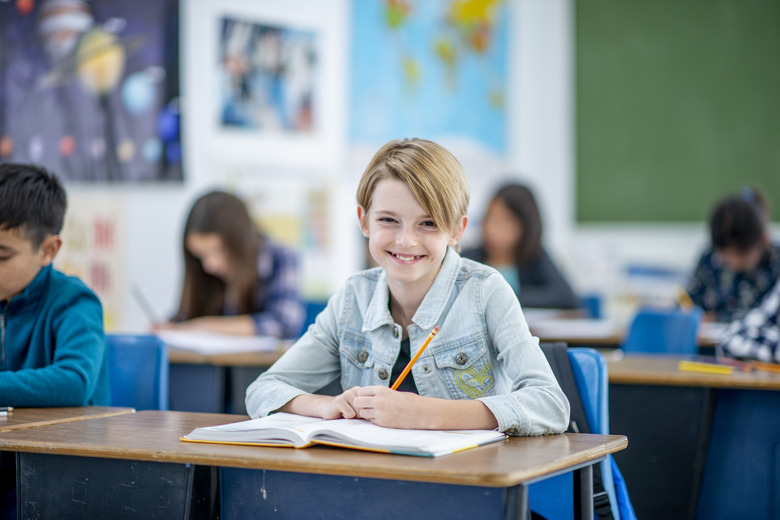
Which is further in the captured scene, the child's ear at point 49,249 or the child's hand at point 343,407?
the child's ear at point 49,249

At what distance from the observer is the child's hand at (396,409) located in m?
1.37

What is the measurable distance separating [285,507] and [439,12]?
15.2ft

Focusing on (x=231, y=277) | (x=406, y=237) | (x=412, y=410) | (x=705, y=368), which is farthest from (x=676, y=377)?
(x=231, y=277)

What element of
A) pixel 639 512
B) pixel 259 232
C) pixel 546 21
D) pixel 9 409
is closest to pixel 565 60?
pixel 546 21

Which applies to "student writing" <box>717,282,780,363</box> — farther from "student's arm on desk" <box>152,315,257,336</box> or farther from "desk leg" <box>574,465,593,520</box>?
"student's arm on desk" <box>152,315,257,336</box>

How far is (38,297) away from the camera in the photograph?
1.97 meters

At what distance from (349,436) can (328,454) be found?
0.04 metres

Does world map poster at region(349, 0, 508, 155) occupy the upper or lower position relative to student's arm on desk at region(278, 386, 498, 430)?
upper

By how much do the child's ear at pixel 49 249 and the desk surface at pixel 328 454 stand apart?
1.69 feet

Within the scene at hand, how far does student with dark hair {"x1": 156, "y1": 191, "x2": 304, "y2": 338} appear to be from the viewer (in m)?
3.49

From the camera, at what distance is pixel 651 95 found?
236 inches

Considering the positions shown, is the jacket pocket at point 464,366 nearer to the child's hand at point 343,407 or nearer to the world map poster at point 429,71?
the child's hand at point 343,407

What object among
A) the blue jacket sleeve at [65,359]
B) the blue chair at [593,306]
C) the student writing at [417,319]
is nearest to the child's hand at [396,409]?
the student writing at [417,319]

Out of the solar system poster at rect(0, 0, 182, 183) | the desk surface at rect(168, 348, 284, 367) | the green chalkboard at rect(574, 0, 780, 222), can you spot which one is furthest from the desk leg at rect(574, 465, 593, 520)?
the green chalkboard at rect(574, 0, 780, 222)
